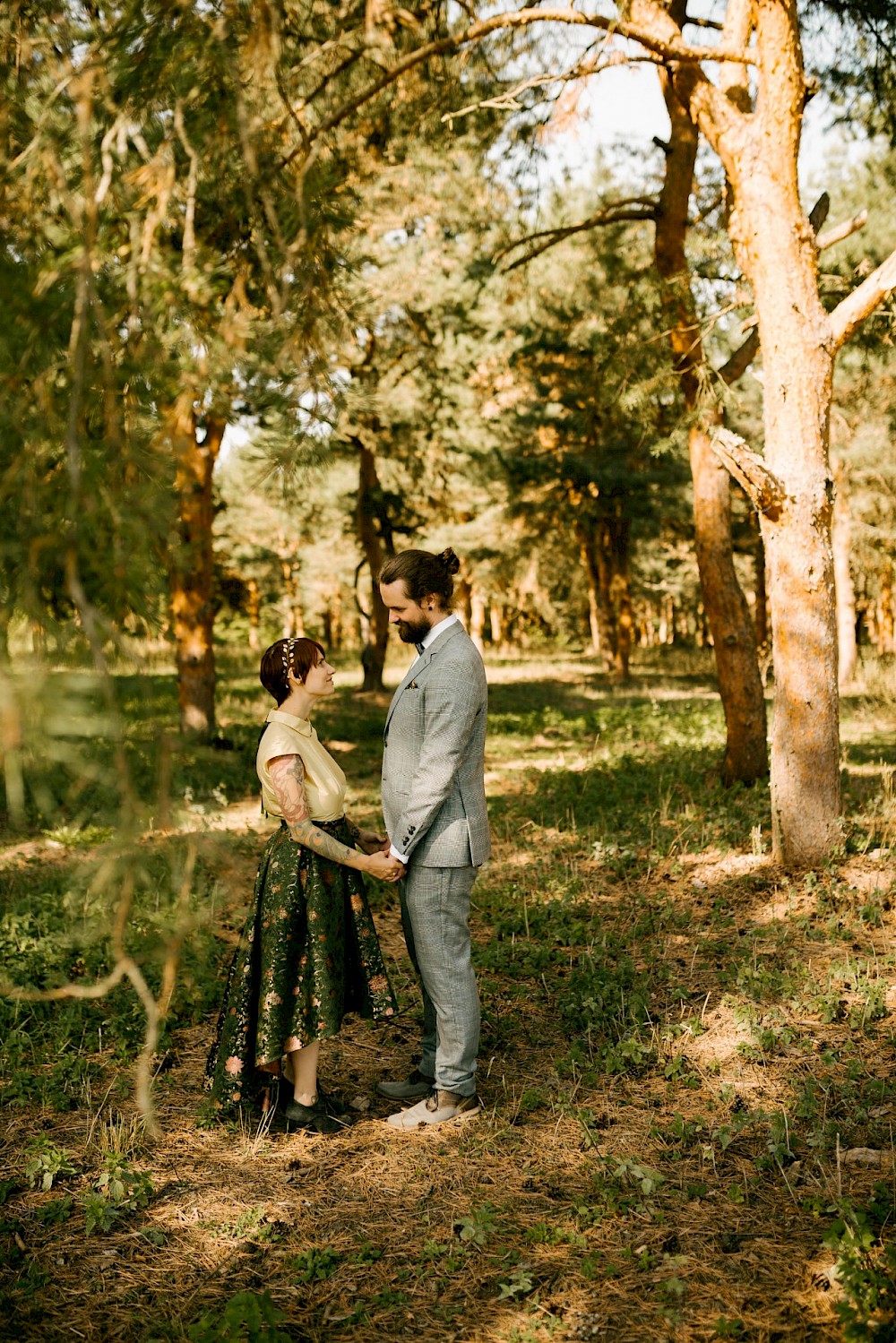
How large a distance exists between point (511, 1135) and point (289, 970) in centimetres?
107

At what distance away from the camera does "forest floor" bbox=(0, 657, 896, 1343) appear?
107 inches

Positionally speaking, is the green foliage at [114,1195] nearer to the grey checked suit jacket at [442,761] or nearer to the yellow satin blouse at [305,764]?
the yellow satin blouse at [305,764]

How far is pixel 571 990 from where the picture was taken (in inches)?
194

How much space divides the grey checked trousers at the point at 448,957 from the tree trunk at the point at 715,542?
17.5 feet

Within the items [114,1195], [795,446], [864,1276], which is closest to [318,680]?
[114,1195]

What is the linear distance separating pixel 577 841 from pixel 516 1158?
13.5 feet

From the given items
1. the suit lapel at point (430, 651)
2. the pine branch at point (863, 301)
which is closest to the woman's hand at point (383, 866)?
the suit lapel at point (430, 651)

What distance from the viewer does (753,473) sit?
591cm

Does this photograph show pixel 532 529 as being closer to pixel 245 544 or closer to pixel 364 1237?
pixel 245 544

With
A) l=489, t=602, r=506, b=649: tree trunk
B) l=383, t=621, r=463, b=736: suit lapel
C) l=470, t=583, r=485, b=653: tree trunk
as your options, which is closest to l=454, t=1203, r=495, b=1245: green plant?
l=383, t=621, r=463, b=736: suit lapel

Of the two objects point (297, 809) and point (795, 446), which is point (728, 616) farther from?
point (297, 809)

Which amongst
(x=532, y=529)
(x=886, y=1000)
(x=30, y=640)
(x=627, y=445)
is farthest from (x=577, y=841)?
(x=532, y=529)

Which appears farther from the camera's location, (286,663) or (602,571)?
(602,571)

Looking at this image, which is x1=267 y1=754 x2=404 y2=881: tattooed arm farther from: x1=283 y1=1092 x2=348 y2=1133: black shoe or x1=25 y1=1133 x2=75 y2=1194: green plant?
x1=25 y1=1133 x2=75 y2=1194: green plant
